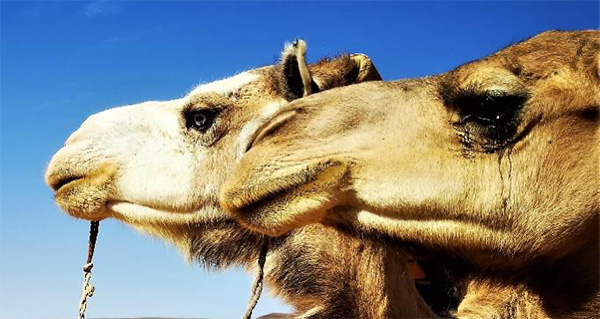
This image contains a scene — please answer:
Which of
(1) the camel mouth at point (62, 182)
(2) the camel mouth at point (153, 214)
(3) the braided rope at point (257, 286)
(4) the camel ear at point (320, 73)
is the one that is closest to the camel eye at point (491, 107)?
(4) the camel ear at point (320, 73)

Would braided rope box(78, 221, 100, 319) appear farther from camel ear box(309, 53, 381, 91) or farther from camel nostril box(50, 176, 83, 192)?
camel ear box(309, 53, 381, 91)

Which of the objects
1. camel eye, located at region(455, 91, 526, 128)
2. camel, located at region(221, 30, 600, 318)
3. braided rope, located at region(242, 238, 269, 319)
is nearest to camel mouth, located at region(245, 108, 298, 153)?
camel, located at region(221, 30, 600, 318)

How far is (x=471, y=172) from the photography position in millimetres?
3533

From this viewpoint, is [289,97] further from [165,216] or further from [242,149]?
[165,216]

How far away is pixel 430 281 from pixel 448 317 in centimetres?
60

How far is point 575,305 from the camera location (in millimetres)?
3660

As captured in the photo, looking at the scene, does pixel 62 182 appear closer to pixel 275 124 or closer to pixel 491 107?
pixel 275 124

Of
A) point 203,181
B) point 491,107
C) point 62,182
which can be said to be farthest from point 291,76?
point 491,107

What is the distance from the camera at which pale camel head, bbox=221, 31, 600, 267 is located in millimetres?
3484

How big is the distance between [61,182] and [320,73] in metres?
1.84

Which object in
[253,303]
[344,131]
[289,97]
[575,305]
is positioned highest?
[289,97]

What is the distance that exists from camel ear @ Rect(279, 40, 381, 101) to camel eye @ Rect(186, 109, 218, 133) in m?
0.50

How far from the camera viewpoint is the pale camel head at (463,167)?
3.48 metres

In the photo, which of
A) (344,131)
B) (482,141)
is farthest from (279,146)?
(482,141)
